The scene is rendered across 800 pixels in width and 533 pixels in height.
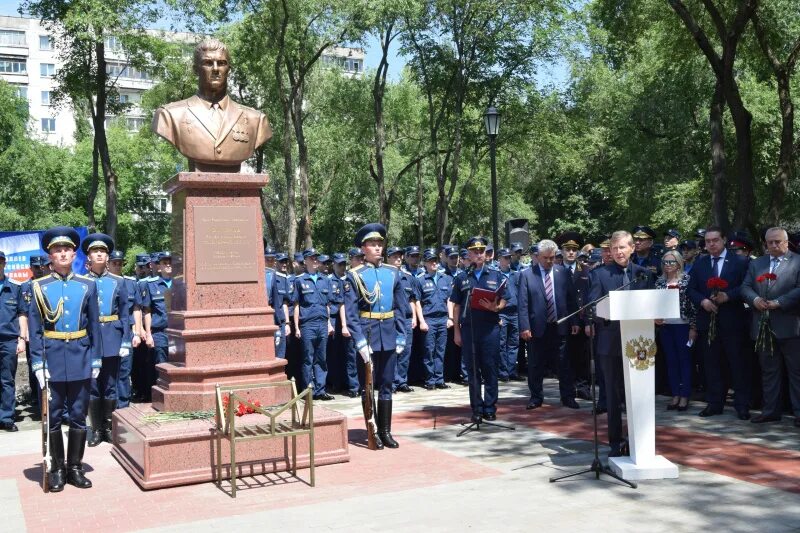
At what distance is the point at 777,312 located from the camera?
30.6 feet

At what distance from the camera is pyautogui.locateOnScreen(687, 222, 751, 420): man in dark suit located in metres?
9.77

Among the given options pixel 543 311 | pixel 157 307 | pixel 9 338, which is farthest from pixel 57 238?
pixel 543 311

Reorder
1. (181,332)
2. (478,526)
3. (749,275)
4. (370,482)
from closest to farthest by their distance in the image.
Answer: (478,526), (370,482), (181,332), (749,275)

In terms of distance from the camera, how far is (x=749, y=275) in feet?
31.3

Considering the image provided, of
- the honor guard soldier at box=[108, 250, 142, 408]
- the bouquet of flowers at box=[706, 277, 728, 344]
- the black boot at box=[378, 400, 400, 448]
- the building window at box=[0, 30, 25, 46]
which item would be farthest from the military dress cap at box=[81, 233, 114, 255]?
the building window at box=[0, 30, 25, 46]

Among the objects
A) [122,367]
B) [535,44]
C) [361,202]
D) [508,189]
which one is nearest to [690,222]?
[535,44]

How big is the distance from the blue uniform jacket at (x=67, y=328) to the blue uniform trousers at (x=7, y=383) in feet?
12.3

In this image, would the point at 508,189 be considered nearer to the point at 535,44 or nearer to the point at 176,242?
the point at 535,44

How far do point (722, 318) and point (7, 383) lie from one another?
29.5 feet

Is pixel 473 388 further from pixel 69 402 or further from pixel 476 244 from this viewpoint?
pixel 69 402

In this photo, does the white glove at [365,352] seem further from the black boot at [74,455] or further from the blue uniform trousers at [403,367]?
the blue uniform trousers at [403,367]

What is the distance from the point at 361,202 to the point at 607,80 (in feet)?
47.4

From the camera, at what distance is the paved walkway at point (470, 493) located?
5.89 m

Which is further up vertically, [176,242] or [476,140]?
[476,140]
